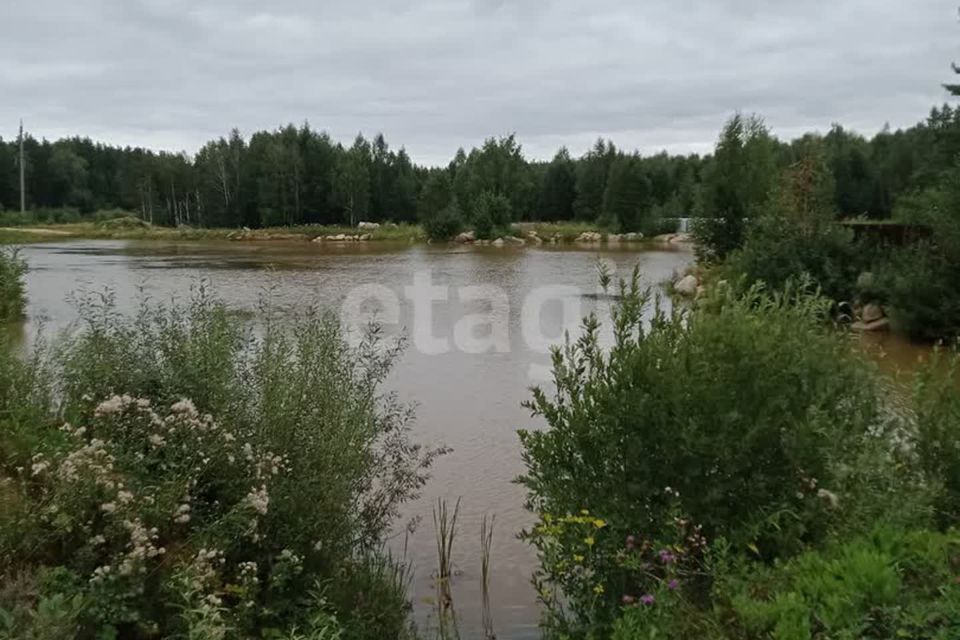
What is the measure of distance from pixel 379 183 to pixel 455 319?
67828 millimetres

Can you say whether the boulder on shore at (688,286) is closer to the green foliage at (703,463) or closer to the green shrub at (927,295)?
the green shrub at (927,295)

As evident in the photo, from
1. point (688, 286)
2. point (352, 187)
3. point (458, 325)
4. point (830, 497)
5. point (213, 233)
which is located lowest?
point (458, 325)

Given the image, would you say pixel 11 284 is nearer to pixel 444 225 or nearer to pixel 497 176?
pixel 444 225

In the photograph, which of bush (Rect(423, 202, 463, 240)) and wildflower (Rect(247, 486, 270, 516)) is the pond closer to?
wildflower (Rect(247, 486, 270, 516))

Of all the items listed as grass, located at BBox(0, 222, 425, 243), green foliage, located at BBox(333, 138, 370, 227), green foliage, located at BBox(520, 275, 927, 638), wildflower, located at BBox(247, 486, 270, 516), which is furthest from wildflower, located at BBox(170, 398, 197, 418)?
green foliage, located at BBox(333, 138, 370, 227)

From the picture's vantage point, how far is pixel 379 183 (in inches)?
3312

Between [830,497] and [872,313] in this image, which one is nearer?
[830,497]

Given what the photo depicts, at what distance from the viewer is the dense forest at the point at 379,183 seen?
69.4 meters

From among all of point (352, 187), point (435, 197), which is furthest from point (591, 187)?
point (352, 187)

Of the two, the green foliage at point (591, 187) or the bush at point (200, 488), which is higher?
the green foliage at point (591, 187)

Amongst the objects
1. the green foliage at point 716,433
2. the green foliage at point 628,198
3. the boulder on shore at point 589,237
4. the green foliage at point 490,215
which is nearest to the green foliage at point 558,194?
the green foliage at point 628,198

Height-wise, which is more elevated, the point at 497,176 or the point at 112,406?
the point at 497,176

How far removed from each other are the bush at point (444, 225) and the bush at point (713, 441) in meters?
60.6

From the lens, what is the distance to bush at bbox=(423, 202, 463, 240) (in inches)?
2544
